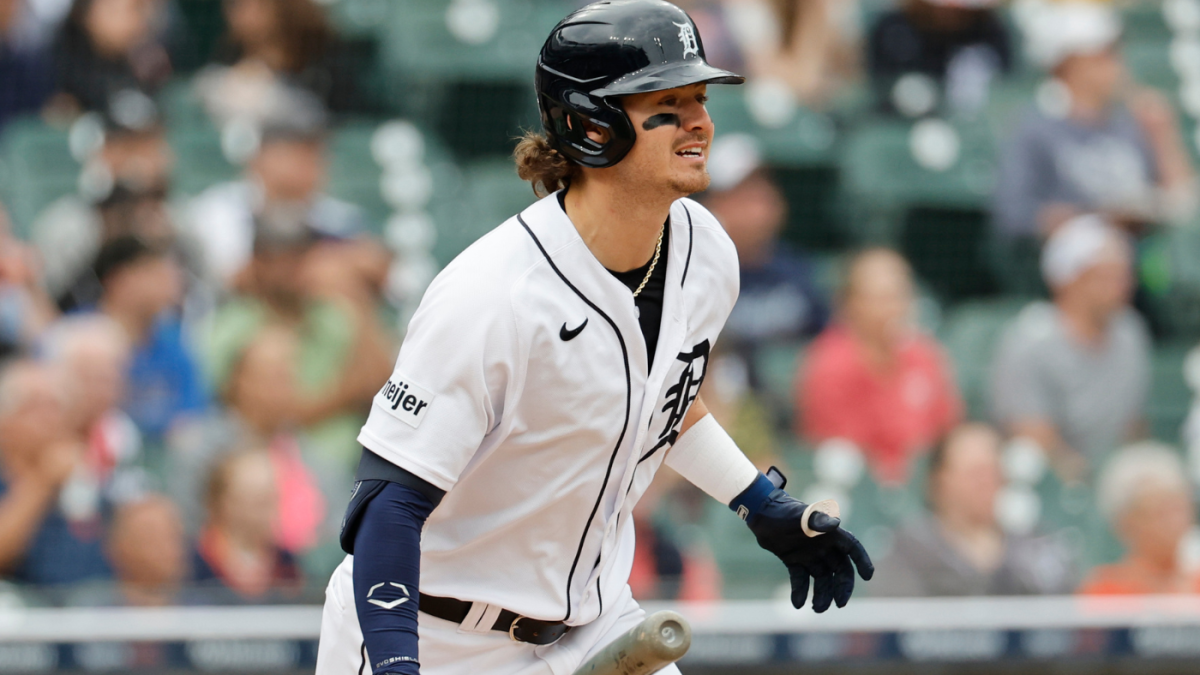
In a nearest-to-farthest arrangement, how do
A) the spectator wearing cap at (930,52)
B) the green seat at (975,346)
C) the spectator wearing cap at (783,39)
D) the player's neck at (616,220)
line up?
the player's neck at (616,220)
the green seat at (975,346)
the spectator wearing cap at (783,39)
the spectator wearing cap at (930,52)

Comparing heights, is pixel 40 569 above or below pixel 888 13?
below

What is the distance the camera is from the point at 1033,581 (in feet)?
16.1

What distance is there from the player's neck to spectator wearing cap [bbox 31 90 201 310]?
3119 mm

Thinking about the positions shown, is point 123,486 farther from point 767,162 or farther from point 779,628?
point 767,162

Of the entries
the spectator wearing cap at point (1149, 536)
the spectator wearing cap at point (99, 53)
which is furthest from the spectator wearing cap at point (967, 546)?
the spectator wearing cap at point (99, 53)

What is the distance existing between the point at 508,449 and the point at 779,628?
2.42 metres

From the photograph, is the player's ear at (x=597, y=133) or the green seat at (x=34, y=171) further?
the green seat at (x=34, y=171)

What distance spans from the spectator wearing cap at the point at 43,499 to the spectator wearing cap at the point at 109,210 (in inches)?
27.1

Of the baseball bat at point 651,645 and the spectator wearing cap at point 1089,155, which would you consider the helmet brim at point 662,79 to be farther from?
the spectator wearing cap at point 1089,155

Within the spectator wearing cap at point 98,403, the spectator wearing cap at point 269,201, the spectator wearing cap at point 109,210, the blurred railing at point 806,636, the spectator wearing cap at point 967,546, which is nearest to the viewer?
the blurred railing at point 806,636

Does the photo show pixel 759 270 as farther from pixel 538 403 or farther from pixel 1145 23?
pixel 538 403

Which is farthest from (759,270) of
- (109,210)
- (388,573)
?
(388,573)

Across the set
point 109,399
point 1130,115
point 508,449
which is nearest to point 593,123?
point 508,449

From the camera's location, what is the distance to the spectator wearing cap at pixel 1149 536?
16.4ft
